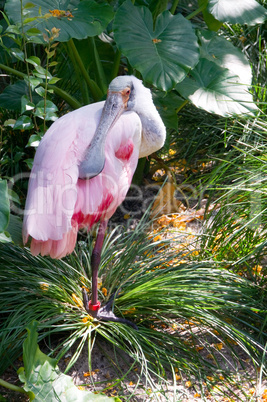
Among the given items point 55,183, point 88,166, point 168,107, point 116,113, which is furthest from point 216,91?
point 55,183

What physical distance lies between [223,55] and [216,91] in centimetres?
47

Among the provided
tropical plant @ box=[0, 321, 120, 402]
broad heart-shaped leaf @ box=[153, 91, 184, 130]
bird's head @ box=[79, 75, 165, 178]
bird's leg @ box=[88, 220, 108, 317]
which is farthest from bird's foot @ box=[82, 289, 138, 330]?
broad heart-shaped leaf @ box=[153, 91, 184, 130]

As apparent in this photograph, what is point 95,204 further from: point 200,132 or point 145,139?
point 200,132

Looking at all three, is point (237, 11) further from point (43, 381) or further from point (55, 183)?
point (43, 381)

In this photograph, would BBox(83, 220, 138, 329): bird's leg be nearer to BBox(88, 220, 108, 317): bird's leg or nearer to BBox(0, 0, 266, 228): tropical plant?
BBox(88, 220, 108, 317): bird's leg

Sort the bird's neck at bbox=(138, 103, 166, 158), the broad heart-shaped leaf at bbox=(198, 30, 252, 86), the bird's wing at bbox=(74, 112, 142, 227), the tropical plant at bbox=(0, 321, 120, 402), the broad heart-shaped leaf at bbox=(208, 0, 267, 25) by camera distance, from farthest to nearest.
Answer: the broad heart-shaped leaf at bbox=(198, 30, 252, 86) → the broad heart-shaped leaf at bbox=(208, 0, 267, 25) → the bird's neck at bbox=(138, 103, 166, 158) → the bird's wing at bbox=(74, 112, 142, 227) → the tropical plant at bbox=(0, 321, 120, 402)

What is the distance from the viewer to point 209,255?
3.00 m

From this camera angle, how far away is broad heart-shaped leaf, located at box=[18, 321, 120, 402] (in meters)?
2.00

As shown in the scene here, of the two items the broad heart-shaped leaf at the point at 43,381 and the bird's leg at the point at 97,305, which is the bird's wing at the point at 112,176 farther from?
the broad heart-shaped leaf at the point at 43,381

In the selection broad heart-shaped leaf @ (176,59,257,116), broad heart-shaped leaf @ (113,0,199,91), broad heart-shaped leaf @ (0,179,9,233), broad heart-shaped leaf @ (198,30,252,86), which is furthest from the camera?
broad heart-shaped leaf @ (198,30,252,86)

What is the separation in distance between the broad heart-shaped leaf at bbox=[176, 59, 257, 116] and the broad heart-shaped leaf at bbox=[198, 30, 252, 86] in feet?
0.52

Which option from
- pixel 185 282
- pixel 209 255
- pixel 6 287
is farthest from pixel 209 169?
pixel 6 287

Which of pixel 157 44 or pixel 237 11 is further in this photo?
pixel 237 11

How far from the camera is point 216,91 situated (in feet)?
10.2
